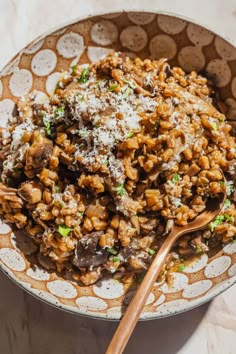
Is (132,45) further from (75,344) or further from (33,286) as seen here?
(75,344)

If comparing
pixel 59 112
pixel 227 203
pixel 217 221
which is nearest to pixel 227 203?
pixel 227 203

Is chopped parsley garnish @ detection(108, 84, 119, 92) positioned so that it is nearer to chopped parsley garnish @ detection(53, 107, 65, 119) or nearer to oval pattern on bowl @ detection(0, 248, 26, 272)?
chopped parsley garnish @ detection(53, 107, 65, 119)

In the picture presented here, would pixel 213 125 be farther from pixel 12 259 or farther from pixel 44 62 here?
pixel 12 259

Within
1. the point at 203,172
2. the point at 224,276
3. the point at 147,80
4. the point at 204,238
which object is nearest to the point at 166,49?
the point at 147,80

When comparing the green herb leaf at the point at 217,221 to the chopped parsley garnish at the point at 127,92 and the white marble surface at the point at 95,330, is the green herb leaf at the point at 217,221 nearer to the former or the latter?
the white marble surface at the point at 95,330

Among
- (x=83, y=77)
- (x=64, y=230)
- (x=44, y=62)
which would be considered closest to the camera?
(x=64, y=230)

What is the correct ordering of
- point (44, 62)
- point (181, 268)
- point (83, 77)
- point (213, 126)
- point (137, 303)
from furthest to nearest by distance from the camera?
point (44, 62)
point (83, 77)
point (181, 268)
point (213, 126)
point (137, 303)
